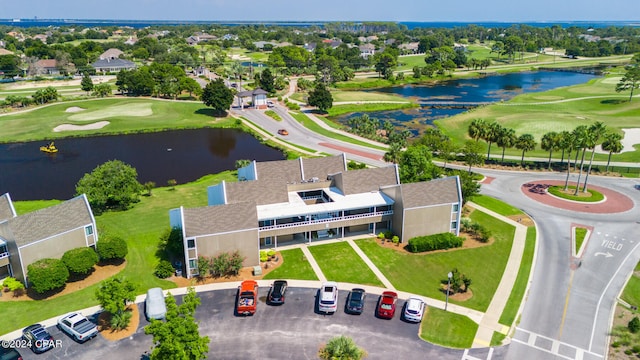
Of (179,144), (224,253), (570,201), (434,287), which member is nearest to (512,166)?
(570,201)

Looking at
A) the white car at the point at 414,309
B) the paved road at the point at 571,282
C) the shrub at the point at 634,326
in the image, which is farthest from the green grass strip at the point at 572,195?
the white car at the point at 414,309

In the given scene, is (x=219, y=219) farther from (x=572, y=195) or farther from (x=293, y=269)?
(x=572, y=195)

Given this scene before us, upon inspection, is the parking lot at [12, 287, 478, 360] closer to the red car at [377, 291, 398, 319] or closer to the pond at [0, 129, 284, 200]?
the red car at [377, 291, 398, 319]

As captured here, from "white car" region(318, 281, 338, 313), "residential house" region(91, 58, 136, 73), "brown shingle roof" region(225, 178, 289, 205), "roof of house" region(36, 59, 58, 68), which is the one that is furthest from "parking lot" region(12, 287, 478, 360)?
"roof of house" region(36, 59, 58, 68)

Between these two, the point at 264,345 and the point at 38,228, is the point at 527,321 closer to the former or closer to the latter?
the point at 264,345

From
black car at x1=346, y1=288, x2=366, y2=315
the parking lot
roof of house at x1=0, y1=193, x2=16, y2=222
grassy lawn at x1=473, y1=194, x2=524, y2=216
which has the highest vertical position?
roof of house at x1=0, y1=193, x2=16, y2=222

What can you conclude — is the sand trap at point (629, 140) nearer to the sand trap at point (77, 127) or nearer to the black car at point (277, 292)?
the black car at point (277, 292)
